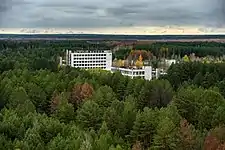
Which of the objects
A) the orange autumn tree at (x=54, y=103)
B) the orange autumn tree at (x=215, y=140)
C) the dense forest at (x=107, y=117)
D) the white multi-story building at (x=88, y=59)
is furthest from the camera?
the white multi-story building at (x=88, y=59)

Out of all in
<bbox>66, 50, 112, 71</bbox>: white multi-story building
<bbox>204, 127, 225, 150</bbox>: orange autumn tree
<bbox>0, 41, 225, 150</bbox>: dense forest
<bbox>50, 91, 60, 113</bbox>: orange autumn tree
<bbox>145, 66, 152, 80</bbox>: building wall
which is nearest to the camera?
<bbox>204, 127, 225, 150</bbox>: orange autumn tree

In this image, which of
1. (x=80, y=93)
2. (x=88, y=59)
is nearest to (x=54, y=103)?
→ (x=80, y=93)

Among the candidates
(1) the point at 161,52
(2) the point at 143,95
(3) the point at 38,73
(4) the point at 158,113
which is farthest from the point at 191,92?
(1) the point at 161,52

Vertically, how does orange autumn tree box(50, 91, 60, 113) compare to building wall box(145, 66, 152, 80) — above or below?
above

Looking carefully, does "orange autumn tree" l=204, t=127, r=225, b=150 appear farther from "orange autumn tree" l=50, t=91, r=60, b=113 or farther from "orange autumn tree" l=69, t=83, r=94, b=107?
"orange autumn tree" l=69, t=83, r=94, b=107

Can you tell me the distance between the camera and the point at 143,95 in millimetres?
47500

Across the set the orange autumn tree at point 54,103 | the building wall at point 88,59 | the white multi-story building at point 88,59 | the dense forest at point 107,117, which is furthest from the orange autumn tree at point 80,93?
the building wall at point 88,59

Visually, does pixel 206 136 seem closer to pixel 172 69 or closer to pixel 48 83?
pixel 48 83

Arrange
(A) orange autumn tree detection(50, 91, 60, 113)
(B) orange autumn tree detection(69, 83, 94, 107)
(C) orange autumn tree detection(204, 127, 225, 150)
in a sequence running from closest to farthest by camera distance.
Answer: (C) orange autumn tree detection(204, 127, 225, 150)
(A) orange autumn tree detection(50, 91, 60, 113)
(B) orange autumn tree detection(69, 83, 94, 107)

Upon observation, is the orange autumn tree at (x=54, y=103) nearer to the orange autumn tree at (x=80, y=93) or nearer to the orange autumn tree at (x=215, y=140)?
the orange autumn tree at (x=80, y=93)

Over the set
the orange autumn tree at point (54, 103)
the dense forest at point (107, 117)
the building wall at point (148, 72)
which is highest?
the dense forest at point (107, 117)

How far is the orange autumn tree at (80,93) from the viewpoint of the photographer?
4788cm

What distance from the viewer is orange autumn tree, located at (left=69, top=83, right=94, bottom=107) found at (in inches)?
1885

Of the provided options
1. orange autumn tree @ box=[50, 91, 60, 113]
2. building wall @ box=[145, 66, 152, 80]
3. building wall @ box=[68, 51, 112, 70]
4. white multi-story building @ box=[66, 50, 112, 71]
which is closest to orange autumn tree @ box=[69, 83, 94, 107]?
orange autumn tree @ box=[50, 91, 60, 113]
